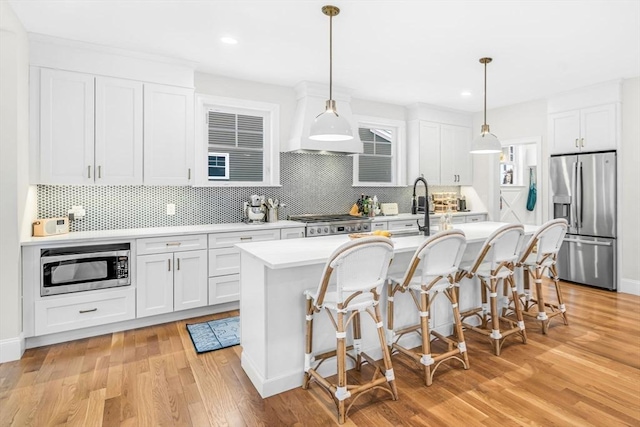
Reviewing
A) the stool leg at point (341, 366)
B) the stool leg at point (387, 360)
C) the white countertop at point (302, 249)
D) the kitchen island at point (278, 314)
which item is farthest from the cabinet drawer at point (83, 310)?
the stool leg at point (387, 360)

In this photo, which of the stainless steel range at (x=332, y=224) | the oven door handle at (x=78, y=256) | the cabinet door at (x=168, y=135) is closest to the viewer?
the oven door handle at (x=78, y=256)

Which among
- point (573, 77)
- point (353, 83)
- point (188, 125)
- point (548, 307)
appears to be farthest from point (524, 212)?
point (188, 125)

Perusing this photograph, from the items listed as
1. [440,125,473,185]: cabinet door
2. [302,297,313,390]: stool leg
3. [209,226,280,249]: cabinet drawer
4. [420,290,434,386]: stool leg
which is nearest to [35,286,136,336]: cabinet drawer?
[209,226,280,249]: cabinet drawer

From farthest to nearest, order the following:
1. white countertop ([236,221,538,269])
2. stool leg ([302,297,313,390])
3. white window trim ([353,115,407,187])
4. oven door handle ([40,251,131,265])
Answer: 1. white window trim ([353,115,407,187])
2. oven door handle ([40,251,131,265])
3. stool leg ([302,297,313,390])
4. white countertop ([236,221,538,269])

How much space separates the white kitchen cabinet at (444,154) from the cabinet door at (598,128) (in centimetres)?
175

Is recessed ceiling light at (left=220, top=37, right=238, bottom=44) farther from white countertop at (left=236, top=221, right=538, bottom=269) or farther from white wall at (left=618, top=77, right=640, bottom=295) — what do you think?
white wall at (left=618, top=77, right=640, bottom=295)

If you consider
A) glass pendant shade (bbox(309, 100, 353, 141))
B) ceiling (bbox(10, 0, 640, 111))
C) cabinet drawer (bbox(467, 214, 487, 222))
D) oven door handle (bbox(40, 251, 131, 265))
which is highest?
ceiling (bbox(10, 0, 640, 111))

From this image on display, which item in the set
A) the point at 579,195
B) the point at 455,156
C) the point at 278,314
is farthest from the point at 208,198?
the point at 579,195

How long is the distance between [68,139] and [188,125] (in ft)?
3.63

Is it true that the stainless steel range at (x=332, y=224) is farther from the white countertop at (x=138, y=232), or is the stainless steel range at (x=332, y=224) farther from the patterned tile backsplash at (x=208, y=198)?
the patterned tile backsplash at (x=208, y=198)

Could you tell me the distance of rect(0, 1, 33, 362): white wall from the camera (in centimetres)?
279

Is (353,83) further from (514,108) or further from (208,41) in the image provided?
(514,108)

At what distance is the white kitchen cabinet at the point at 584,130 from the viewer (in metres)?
4.76

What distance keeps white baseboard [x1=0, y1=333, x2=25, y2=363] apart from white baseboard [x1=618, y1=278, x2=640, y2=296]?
650 cm
